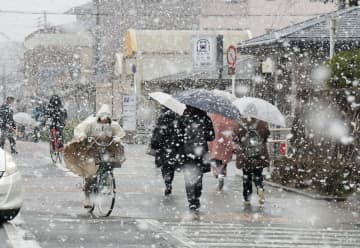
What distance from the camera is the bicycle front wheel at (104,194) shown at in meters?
12.1

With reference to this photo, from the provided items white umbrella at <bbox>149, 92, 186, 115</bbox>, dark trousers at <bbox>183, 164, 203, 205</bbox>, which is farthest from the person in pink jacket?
dark trousers at <bbox>183, 164, 203, 205</bbox>

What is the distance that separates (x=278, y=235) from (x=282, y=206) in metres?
3.43

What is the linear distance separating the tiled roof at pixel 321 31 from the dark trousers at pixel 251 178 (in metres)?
11.0

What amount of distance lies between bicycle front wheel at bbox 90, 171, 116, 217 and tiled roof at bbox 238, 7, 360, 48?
13.2m

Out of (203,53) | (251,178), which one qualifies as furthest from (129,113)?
(251,178)

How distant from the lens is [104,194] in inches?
481

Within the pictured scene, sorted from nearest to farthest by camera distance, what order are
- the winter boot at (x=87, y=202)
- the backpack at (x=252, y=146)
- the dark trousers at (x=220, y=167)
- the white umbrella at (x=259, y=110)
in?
the winter boot at (x=87, y=202) < the backpack at (x=252, y=146) < the white umbrella at (x=259, y=110) < the dark trousers at (x=220, y=167)

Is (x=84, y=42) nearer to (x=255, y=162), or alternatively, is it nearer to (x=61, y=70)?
(x=61, y=70)

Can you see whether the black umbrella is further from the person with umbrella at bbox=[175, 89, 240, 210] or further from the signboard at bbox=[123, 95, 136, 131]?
the signboard at bbox=[123, 95, 136, 131]

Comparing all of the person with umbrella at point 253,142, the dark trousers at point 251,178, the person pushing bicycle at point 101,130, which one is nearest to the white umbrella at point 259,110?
the person with umbrella at point 253,142

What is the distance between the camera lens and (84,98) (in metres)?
58.5

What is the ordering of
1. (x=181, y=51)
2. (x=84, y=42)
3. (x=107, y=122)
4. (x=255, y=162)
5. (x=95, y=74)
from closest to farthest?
(x=107, y=122)
(x=255, y=162)
(x=181, y=51)
(x=95, y=74)
(x=84, y=42)

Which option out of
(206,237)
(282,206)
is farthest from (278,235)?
(282,206)

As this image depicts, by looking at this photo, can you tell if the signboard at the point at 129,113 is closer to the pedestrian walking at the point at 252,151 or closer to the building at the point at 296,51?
the building at the point at 296,51
